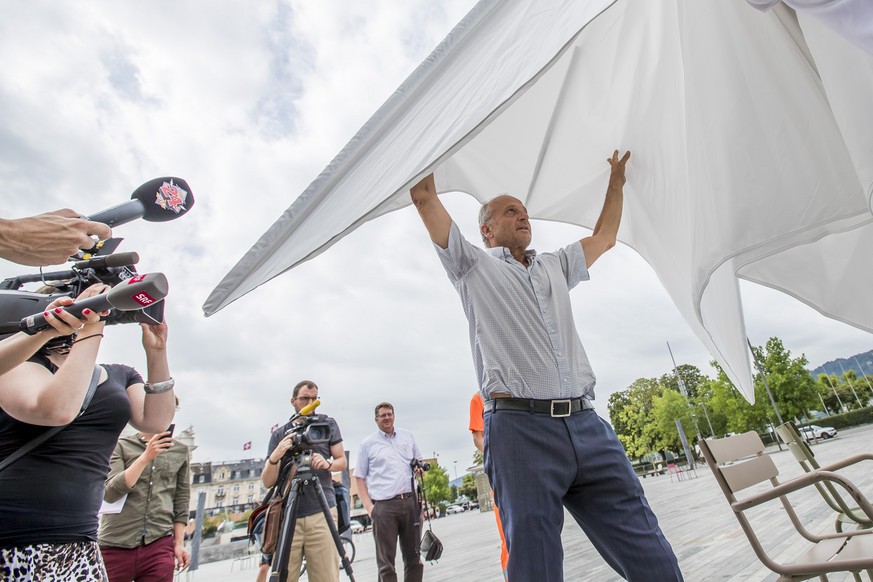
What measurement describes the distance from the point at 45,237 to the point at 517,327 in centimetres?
142

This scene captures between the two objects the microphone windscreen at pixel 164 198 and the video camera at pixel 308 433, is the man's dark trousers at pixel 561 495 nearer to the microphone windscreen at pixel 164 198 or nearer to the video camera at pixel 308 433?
the microphone windscreen at pixel 164 198

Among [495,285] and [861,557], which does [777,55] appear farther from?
[861,557]

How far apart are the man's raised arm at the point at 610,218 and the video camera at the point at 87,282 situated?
1811 millimetres

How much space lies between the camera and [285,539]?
8.82 ft

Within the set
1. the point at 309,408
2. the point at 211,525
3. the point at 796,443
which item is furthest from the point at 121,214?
the point at 211,525

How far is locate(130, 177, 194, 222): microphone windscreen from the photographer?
5.56ft

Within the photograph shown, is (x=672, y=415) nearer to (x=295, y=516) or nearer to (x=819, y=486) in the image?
(x=819, y=486)

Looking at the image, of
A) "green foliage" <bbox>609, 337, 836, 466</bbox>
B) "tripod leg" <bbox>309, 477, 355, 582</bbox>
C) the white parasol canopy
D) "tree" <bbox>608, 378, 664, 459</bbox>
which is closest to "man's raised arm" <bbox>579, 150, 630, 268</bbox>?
the white parasol canopy

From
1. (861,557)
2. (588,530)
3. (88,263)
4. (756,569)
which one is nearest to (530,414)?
(588,530)

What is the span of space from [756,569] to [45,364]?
4.47 m

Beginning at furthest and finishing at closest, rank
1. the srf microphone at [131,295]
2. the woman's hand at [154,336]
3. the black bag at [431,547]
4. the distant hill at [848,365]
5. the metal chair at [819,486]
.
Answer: the distant hill at [848,365], the black bag at [431,547], the metal chair at [819,486], the woman's hand at [154,336], the srf microphone at [131,295]

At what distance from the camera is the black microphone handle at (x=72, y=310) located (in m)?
1.07

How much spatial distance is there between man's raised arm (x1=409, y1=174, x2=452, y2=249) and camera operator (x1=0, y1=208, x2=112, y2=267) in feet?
3.20

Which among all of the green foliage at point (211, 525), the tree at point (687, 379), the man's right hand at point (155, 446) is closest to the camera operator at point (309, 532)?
the man's right hand at point (155, 446)
